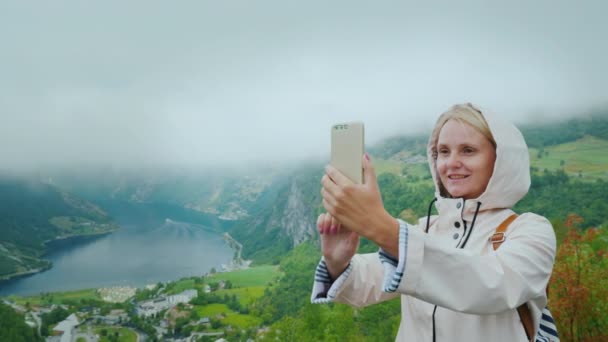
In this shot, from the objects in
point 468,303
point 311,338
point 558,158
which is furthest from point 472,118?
point 558,158

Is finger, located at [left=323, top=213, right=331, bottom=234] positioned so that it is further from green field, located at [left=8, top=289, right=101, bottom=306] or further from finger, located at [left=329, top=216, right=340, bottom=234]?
green field, located at [left=8, top=289, right=101, bottom=306]

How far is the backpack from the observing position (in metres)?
1.07

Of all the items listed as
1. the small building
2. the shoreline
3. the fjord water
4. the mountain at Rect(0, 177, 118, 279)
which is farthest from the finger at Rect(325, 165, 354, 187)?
the mountain at Rect(0, 177, 118, 279)

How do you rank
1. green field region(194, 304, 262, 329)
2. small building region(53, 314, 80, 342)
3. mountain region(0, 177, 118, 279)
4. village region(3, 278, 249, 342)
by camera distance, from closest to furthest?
green field region(194, 304, 262, 329), village region(3, 278, 249, 342), small building region(53, 314, 80, 342), mountain region(0, 177, 118, 279)

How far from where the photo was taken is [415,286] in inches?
32.3

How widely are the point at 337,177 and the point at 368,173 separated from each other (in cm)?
8

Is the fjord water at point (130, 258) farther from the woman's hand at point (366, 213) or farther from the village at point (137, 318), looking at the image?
the woman's hand at point (366, 213)

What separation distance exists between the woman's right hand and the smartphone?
282 mm

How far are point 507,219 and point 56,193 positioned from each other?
136 m

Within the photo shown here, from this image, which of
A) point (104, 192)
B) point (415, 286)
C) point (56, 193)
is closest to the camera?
point (415, 286)

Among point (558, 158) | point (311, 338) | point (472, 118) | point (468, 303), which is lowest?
point (311, 338)

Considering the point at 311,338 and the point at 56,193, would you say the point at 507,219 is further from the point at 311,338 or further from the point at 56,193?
the point at 56,193

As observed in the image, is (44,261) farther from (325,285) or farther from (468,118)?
(468,118)

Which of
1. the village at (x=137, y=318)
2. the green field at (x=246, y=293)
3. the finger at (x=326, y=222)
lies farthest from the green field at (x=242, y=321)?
the finger at (x=326, y=222)
